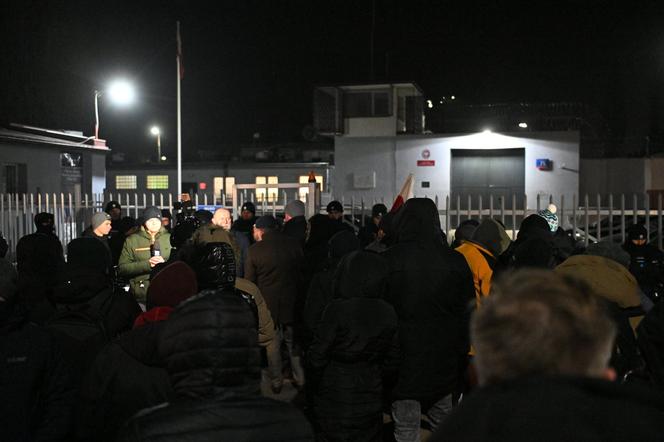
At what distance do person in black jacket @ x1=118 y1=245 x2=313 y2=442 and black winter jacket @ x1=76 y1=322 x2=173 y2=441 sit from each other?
594 millimetres

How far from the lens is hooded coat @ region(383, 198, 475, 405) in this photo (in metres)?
5.21

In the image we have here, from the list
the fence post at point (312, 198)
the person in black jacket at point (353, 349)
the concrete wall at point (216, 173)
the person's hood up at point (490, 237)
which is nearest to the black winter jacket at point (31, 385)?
the person in black jacket at point (353, 349)

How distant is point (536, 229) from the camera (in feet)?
21.9

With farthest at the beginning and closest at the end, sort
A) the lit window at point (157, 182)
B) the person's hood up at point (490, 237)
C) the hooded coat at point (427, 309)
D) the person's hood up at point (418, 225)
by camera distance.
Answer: the lit window at point (157, 182), the person's hood up at point (490, 237), the person's hood up at point (418, 225), the hooded coat at point (427, 309)

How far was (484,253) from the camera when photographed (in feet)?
20.3

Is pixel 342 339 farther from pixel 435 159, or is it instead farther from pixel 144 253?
pixel 435 159

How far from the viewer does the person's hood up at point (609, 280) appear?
4.30 metres

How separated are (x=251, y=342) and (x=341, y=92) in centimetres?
2704

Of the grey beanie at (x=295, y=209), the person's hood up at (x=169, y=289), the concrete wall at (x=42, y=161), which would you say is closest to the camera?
the person's hood up at (x=169, y=289)

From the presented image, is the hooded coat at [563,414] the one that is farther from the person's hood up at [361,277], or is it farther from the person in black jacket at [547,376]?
the person's hood up at [361,277]

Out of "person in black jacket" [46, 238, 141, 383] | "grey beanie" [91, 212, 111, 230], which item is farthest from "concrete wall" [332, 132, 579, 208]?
"person in black jacket" [46, 238, 141, 383]

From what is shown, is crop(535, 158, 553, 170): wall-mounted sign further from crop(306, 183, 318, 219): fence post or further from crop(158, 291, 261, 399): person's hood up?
crop(158, 291, 261, 399): person's hood up

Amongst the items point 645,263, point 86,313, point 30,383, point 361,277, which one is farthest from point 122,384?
point 645,263

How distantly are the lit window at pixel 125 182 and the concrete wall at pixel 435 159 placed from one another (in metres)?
24.1
